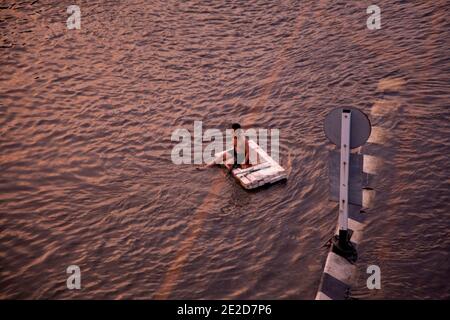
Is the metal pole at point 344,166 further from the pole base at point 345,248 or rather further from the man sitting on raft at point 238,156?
the man sitting on raft at point 238,156

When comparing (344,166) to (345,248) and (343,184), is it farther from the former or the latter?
(345,248)

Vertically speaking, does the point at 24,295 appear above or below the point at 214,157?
below

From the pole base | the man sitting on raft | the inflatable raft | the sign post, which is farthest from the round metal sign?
the man sitting on raft

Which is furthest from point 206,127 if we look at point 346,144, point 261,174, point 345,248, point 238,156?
point 346,144

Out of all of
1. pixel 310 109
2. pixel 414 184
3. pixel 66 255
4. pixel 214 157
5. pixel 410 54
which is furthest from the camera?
pixel 410 54

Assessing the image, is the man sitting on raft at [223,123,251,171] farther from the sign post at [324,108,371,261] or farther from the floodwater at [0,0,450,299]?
the sign post at [324,108,371,261]
